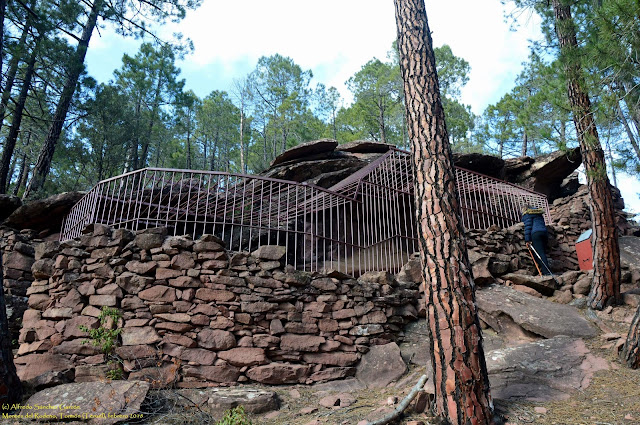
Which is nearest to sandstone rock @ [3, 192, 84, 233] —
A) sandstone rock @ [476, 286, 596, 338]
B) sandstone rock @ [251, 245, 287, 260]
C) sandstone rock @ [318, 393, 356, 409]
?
sandstone rock @ [251, 245, 287, 260]

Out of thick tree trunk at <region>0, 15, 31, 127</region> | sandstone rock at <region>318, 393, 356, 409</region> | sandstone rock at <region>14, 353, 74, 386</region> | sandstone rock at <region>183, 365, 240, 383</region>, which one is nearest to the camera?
sandstone rock at <region>318, 393, 356, 409</region>

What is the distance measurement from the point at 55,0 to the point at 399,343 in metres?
10.2

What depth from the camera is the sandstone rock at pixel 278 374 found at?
4770mm

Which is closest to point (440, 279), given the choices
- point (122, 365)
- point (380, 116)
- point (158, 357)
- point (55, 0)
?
point (158, 357)

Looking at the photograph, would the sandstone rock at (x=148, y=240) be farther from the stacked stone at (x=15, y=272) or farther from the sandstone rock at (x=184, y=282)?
the stacked stone at (x=15, y=272)

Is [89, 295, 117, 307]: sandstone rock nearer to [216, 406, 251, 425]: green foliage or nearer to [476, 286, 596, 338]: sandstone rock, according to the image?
[216, 406, 251, 425]: green foliage

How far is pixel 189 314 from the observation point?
16.1ft

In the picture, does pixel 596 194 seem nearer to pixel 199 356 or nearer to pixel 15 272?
pixel 199 356

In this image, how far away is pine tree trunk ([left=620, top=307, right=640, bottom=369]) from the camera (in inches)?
160

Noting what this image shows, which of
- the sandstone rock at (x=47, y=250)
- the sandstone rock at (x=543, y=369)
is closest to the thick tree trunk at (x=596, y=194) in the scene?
the sandstone rock at (x=543, y=369)

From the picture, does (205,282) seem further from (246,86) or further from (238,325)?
(246,86)

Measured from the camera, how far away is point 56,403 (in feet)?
13.0

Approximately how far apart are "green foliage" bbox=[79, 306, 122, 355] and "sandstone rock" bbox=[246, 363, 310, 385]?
162cm

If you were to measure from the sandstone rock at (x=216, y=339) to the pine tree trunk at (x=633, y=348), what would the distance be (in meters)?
4.30
